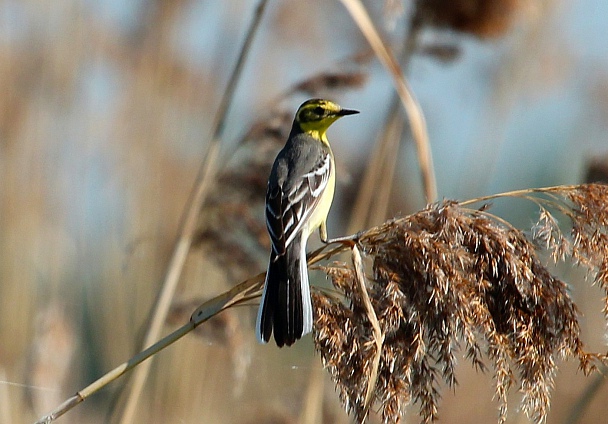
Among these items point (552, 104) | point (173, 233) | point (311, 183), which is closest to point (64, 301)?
point (173, 233)

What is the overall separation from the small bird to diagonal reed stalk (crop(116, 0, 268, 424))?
0.80 feet

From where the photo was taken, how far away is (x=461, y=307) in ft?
5.94

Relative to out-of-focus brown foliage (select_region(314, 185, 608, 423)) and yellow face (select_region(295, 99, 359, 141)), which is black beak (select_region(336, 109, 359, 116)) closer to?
yellow face (select_region(295, 99, 359, 141))

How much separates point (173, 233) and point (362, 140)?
1398 millimetres

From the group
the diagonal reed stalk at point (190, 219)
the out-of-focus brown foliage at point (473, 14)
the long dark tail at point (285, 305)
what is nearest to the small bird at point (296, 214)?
the long dark tail at point (285, 305)

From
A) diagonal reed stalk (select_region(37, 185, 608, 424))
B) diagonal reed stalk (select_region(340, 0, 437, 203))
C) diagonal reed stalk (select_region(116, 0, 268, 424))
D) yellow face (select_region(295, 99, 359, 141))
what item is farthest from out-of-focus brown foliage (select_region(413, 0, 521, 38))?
diagonal reed stalk (select_region(37, 185, 608, 424))

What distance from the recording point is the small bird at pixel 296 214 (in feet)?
6.86

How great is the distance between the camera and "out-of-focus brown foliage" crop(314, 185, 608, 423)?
1818 millimetres

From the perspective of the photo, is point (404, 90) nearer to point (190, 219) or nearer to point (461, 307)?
point (190, 219)

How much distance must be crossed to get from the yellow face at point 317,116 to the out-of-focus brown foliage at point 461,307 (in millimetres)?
1447

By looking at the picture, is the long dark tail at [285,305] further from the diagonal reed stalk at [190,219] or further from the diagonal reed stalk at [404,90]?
the diagonal reed stalk at [404,90]

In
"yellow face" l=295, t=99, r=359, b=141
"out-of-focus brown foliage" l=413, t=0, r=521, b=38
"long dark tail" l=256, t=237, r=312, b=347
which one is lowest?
"long dark tail" l=256, t=237, r=312, b=347

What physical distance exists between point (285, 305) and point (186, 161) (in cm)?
243

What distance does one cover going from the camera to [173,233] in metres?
4.17
